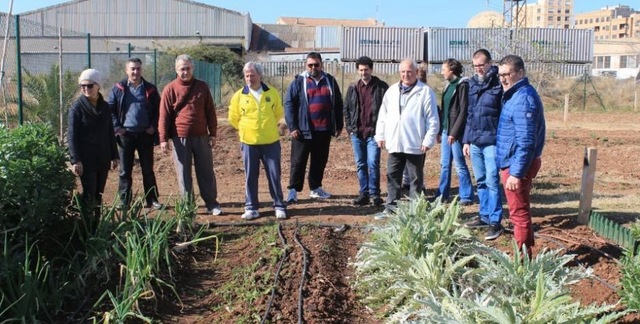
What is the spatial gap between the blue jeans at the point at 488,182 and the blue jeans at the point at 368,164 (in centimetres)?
141

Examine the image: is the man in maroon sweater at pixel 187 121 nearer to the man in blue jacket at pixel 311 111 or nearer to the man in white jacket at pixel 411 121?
the man in blue jacket at pixel 311 111

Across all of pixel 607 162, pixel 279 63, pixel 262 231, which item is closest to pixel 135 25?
pixel 279 63

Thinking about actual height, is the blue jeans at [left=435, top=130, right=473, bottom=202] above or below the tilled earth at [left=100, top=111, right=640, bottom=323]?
above

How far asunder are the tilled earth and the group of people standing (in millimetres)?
436

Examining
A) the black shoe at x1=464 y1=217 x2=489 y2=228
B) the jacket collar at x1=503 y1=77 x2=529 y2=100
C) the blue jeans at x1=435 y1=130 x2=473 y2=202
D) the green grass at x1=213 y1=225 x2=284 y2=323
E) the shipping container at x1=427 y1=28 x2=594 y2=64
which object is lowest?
the green grass at x1=213 y1=225 x2=284 y2=323

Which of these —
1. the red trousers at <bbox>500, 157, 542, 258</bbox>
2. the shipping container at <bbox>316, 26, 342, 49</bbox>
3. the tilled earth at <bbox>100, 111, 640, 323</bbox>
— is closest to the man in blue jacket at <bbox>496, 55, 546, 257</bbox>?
the red trousers at <bbox>500, 157, 542, 258</bbox>

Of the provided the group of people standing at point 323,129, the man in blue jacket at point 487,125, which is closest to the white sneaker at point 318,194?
A: the group of people standing at point 323,129

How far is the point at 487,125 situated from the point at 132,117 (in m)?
3.71

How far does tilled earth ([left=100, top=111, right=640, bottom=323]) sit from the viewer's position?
4527 mm

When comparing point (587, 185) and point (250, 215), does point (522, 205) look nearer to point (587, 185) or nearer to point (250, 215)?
point (587, 185)

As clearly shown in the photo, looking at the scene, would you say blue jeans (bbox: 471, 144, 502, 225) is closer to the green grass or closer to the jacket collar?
the jacket collar

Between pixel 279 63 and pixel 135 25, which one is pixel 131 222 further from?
pixel 135 25

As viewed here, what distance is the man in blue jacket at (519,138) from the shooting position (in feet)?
15.8

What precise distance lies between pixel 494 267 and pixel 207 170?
146 inches
